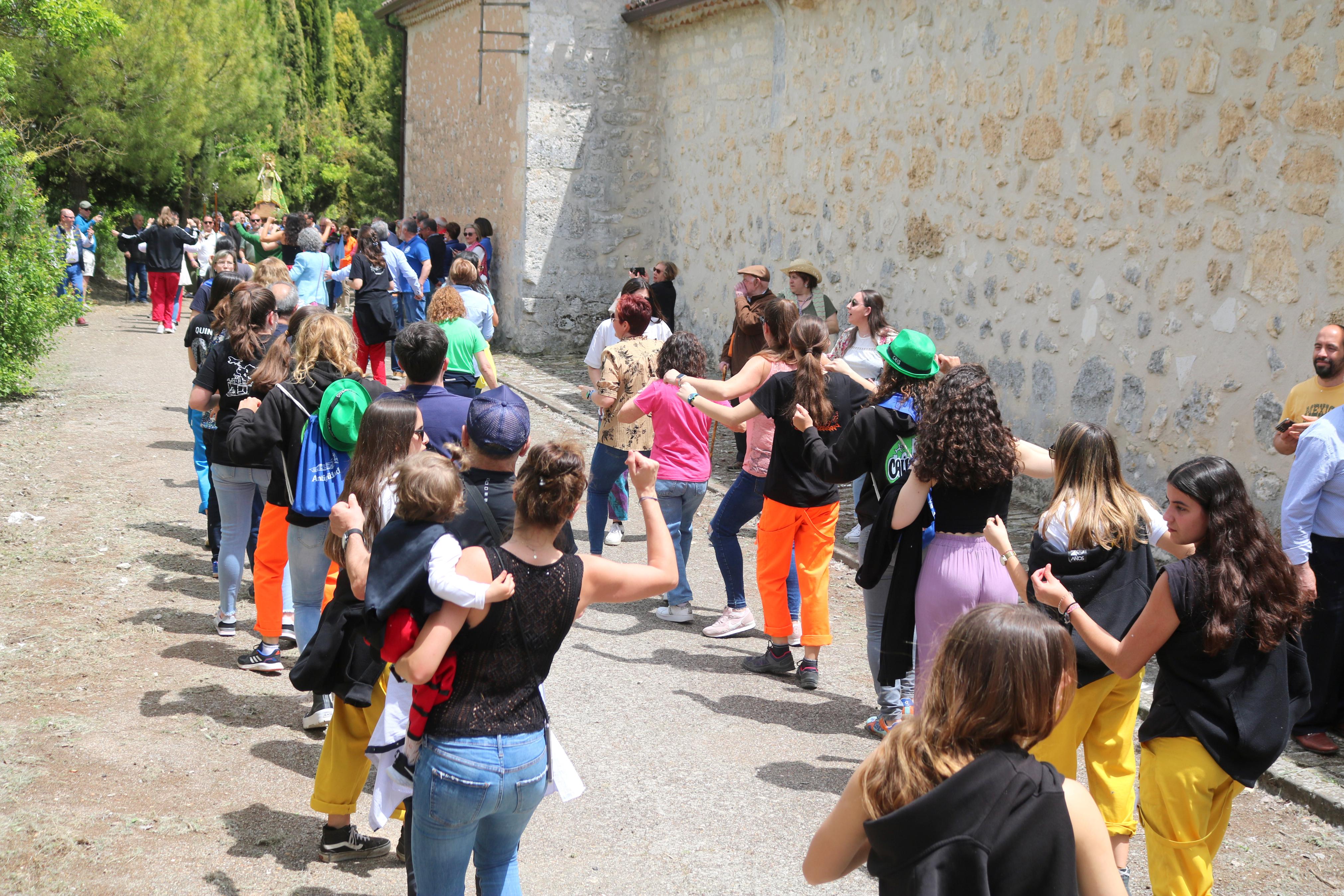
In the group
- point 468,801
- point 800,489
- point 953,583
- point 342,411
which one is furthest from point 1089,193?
point 468,801

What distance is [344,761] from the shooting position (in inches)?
150

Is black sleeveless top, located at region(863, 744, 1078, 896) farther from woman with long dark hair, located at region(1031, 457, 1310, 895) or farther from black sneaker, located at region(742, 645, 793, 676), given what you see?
black sneaker, located at region(742, 645, 793, 676)

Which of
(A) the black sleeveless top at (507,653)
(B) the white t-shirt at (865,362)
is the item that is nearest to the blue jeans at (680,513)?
(B) the white t-shirt at (865,362)

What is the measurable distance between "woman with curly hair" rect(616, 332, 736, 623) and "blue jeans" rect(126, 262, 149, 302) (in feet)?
61.1

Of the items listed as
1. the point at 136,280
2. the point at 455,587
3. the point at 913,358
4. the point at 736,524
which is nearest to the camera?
the point at 455,587

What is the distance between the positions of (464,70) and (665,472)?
14954mm

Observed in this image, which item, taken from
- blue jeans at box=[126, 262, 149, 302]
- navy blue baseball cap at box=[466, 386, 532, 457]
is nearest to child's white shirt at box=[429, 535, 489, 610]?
navy blue baseball cap at box=[466, 386, 532, 457]

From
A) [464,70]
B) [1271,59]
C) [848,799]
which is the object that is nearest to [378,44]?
[464,70]

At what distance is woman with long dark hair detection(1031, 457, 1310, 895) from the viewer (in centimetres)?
308

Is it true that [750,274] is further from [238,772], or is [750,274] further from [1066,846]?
[1066,846]

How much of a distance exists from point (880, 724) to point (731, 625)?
1459 mm

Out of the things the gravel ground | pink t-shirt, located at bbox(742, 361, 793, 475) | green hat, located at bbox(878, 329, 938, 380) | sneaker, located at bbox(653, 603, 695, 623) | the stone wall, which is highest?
the stone wall

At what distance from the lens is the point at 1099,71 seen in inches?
317

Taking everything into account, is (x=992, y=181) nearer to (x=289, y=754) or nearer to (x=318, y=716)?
(x=318, y=716)
